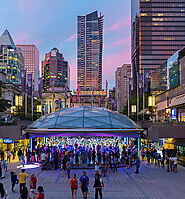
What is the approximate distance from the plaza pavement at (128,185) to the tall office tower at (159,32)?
10044cm

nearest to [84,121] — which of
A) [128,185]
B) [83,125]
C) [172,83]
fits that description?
[83,125]

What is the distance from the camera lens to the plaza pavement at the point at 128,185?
14.8m

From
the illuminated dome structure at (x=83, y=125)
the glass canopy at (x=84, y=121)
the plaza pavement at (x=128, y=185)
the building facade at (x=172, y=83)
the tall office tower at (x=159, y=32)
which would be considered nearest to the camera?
the plaza pavement at (x=128, y=185)

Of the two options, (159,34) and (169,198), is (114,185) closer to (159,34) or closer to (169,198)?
(169,198)

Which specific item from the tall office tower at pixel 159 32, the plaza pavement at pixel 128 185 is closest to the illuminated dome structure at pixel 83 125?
the plaza pavement at pixel 128 185

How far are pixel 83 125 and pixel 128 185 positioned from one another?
9.94 metres

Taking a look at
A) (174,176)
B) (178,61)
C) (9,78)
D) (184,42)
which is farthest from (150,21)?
(174,176)

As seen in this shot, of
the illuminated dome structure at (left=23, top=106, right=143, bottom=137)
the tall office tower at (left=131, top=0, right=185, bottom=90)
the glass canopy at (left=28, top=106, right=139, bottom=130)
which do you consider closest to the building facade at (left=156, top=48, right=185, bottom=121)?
the glass canopy at (left=28, top=106, right=139, bottom=130)

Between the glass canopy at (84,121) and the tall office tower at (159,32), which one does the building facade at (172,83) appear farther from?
the tall office tower at (159,32)

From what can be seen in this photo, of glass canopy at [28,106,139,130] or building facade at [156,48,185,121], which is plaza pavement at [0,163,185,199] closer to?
glass canopy at [28,106,139,130]

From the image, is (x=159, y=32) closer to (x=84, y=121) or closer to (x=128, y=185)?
(x=84, y=121)

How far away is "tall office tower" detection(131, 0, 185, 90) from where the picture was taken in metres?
118

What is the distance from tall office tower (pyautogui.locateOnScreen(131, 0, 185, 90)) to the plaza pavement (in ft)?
330

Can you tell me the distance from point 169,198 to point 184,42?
381ft
